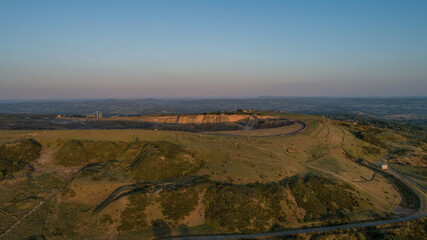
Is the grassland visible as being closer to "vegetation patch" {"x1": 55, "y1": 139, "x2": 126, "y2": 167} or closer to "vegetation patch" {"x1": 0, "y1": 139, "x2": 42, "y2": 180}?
"vegetation patch" {"x1": 55, "y1": 139, "x2": 126, "y2": 167}

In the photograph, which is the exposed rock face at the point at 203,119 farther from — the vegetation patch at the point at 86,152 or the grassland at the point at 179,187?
the vegetation patch at the point at 86,152

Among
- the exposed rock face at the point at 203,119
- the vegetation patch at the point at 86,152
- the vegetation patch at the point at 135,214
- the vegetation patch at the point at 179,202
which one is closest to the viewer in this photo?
the vegetation patch at the point at 135,214

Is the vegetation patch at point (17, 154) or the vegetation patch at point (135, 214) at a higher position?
the vegetation patch at point (17, 154)

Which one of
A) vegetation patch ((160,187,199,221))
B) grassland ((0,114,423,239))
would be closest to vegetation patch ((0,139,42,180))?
grassland ((0,114,423,239))

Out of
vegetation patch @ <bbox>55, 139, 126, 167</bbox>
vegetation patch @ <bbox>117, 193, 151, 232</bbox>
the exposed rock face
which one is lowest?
vegetation patch @ <bbox>117, 193, 151, 232</bbox>

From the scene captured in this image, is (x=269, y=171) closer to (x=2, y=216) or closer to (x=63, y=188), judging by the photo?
(x=63, y=188)

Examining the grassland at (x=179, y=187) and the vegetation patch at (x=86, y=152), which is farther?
the vegetation patch at (x=86, y=152)

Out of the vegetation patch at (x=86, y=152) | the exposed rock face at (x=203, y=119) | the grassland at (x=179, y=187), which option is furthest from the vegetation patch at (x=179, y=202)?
the exposed rock face at (x=203, y=119)

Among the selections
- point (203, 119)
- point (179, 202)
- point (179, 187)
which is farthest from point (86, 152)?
point (203, 119)

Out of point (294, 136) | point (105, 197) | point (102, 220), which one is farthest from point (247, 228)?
point (294, 136)
